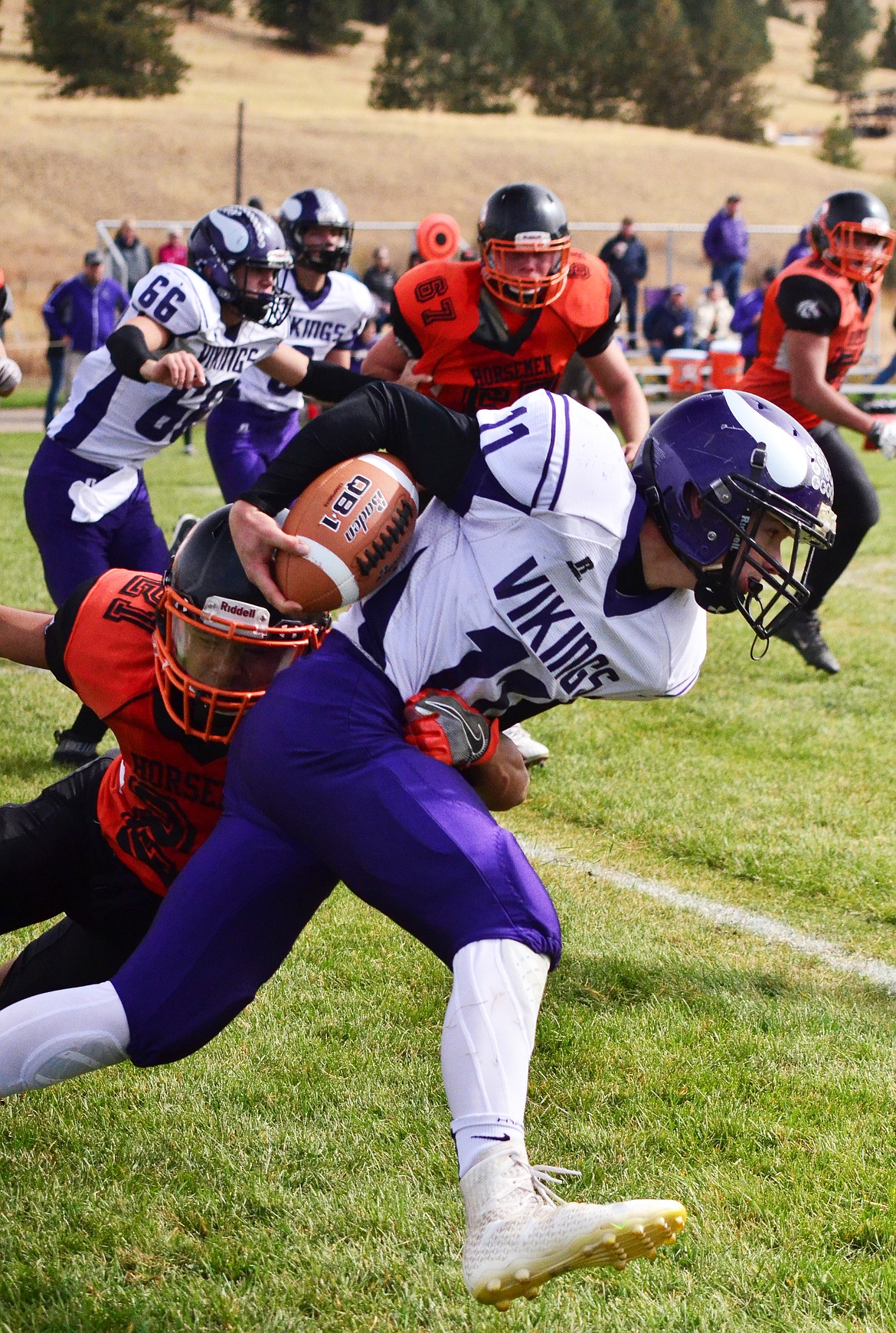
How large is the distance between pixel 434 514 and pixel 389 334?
8.24ft

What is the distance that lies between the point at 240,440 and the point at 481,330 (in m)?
1.91

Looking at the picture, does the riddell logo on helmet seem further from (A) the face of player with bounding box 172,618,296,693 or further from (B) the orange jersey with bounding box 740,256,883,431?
(B) the orange jersey with bounding box 740,256,883,431

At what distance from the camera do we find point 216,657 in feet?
8.05

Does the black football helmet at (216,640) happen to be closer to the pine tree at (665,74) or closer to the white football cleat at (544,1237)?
the white football cleat at (544,1237)

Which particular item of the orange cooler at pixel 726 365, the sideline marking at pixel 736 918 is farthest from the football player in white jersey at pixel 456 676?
the orange cooler at pixel 726 365

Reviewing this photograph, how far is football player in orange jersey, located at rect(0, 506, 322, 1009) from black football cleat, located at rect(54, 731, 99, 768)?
2.16m

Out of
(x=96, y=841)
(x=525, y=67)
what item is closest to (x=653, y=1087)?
(x=96, y=841)

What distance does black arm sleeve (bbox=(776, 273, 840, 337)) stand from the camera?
5438 mm

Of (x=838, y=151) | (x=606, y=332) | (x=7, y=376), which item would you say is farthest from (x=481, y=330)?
(x=838, y=151)

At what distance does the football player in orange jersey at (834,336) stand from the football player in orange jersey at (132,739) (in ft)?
10.9

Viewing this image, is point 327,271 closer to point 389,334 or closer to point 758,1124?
point 389,334

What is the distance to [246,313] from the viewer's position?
4.70m

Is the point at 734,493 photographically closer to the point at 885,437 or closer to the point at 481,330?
the point at 481,330

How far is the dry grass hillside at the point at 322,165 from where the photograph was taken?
104 ft
